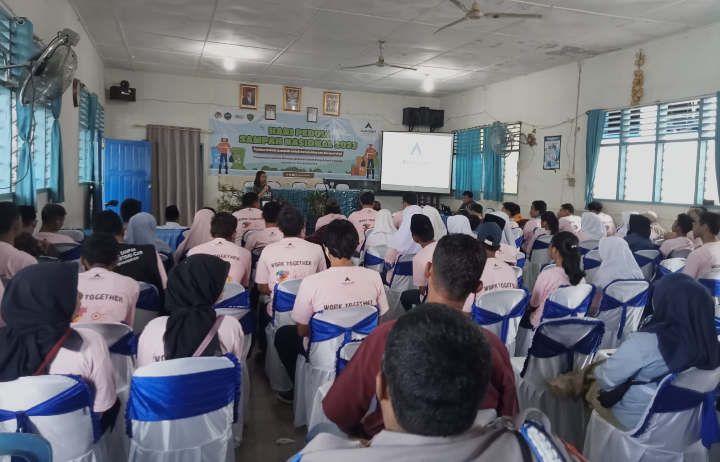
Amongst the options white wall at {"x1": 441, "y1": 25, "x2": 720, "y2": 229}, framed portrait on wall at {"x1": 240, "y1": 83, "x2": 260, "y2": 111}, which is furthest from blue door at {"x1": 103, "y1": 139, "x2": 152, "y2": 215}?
white wall at {"x1": 441, "y1": 25, "x2": 720, "y2": 229}

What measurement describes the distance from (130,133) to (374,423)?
1009 cm

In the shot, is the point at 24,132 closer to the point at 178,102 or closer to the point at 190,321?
the point at 190,321

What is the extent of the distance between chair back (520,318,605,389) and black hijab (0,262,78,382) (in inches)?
79.3

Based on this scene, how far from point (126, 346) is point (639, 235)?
15.5 feet

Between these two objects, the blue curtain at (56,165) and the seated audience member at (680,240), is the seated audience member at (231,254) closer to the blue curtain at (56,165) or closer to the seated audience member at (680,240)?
the blue curtain at (56,165)

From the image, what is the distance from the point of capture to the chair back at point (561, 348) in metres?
2.47

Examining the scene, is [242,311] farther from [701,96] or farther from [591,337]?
[701,96]

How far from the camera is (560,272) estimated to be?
3391mm

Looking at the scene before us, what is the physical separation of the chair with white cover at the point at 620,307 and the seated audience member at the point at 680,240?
1.79 meters

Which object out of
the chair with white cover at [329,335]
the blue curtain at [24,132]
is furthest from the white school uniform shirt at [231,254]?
the blue curtain at [24,132]

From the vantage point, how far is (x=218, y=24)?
6676mm

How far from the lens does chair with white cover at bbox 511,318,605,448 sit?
8.14 feet

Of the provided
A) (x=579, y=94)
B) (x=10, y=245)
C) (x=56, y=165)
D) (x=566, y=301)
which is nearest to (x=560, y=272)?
(x=566, y=301)

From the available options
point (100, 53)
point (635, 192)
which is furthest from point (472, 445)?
point (100, 53)
